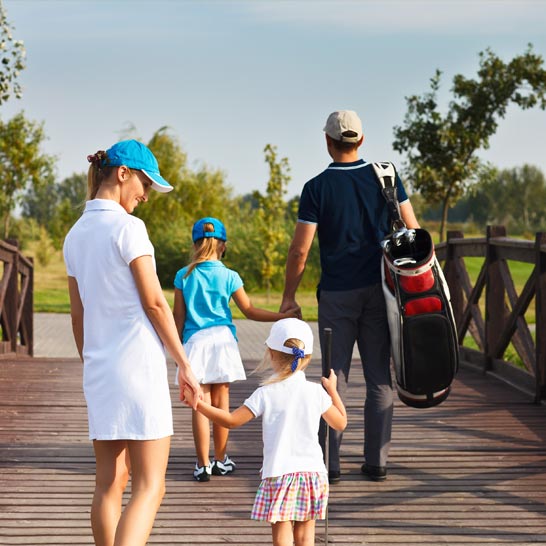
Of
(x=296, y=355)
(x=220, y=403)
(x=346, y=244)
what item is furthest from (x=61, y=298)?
(x=296, y=355)

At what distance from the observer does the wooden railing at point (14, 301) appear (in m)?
10.3

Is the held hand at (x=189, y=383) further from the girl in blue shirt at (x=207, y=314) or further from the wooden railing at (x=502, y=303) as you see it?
the wooden railing at (x=502, y=303)

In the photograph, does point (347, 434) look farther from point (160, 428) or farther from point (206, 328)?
point (160, 428)

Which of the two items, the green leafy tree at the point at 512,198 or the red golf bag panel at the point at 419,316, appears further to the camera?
the green leafy tree at the point at 512,198

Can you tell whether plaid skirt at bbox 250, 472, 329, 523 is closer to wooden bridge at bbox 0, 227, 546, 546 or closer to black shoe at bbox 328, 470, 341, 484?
wooden bridge at bbox 0, 227, 546, 546

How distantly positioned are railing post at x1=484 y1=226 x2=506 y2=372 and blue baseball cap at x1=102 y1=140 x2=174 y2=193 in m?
5.12

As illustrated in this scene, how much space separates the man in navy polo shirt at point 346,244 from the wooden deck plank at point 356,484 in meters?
0.54

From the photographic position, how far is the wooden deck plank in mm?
4320

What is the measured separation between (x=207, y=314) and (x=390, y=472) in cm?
130

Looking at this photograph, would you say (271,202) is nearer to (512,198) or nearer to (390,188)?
(390,188)

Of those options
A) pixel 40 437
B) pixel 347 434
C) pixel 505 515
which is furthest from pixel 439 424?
pixel 40 437

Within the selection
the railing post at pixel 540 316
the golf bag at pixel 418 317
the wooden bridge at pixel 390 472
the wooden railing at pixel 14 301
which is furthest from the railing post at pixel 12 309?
the golf bag at pixel 418 317

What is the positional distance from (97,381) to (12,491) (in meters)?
1.93

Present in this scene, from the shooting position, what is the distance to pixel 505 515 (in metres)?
4.60
